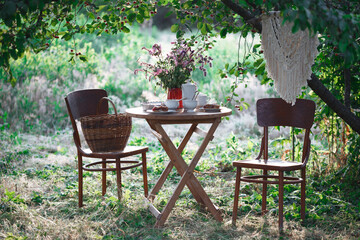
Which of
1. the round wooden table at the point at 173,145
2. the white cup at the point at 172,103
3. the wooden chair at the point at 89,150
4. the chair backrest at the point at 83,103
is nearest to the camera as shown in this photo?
the round wooden table at the point at 173,145

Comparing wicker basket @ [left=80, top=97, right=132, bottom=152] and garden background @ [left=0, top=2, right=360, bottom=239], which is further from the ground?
wicker basket @ [left=80, top=97, right=132, bottom=152]

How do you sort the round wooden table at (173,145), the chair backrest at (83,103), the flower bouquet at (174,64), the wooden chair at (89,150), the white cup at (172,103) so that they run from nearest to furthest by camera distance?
the round wooden table at (173,145) → the white cup at (172,103) → the flower bouquet at (174,64) → the wooden chair at (89,150) → the chair backrest at (83,103)

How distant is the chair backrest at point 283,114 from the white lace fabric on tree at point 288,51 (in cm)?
34

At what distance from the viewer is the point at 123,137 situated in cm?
391

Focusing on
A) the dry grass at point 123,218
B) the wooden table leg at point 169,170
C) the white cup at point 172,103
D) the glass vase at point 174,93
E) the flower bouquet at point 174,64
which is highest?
the flower bouquet at point 174,64

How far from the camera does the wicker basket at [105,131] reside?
378cm

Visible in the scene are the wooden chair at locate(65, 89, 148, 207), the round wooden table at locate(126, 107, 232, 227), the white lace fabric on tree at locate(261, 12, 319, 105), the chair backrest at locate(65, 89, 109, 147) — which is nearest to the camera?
the white lace fabric on tree at locate(261, 12, 319, 105)

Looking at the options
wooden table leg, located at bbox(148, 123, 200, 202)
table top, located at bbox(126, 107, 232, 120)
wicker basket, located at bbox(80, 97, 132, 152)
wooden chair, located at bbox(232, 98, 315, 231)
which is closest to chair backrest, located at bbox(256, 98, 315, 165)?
wooden chair, located at bbox(232, 98, 315, 231)

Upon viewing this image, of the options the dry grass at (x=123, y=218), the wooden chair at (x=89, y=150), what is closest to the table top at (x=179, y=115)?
the wooden chair at (x=89, y=150)

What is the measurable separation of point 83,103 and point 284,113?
1781 mm

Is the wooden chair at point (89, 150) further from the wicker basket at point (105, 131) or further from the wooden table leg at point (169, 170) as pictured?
the wooden table leg at point (169, 170)

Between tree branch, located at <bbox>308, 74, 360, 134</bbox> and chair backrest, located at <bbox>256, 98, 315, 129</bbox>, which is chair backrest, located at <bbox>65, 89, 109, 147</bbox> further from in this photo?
tree branch, located at <bbox>308, 74, 360, 134</bbox>

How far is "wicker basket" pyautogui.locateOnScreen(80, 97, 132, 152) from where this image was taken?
3779 millimetres

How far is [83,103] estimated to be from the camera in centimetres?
415
